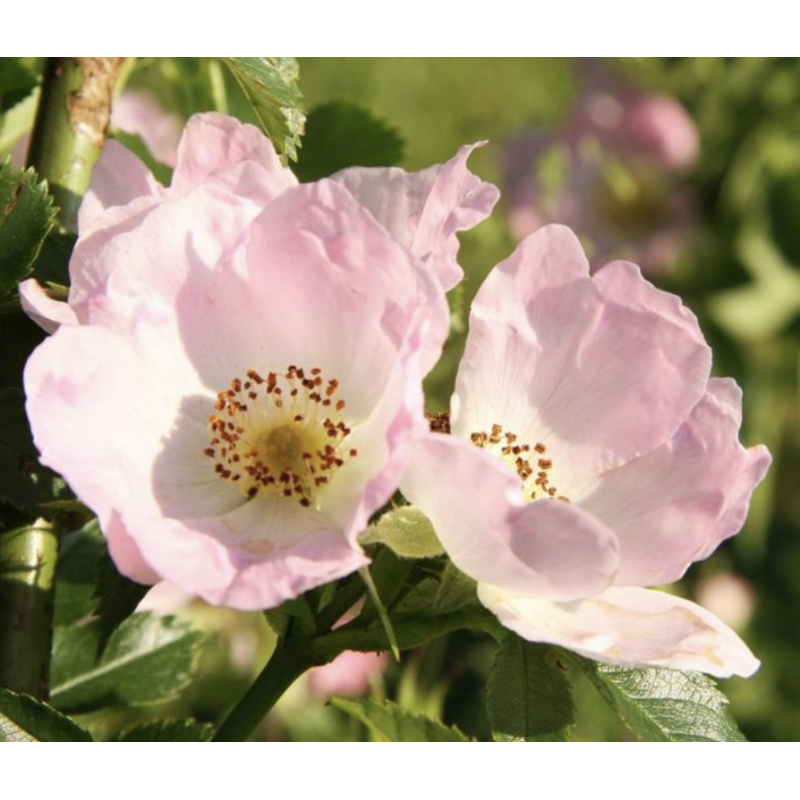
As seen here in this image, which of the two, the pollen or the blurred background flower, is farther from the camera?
the blurred background flower

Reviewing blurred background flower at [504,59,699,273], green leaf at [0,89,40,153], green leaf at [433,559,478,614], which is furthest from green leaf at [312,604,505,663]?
blurred background flower at [504,59,699,273]

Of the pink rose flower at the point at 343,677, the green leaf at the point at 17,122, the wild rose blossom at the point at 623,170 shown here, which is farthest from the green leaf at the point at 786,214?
the green leaf at the point at 17,122

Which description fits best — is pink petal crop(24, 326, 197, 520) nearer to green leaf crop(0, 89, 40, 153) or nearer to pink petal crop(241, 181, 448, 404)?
pink petal crop(241, 181, 448, 404)

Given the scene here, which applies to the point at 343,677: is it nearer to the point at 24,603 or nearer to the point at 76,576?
the point at 76,576

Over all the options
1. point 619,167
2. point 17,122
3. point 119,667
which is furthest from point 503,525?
point 619,167

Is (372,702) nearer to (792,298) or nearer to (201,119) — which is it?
(201,119)

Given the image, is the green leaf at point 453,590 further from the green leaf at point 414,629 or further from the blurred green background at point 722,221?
the blurred green background at point 722,221
